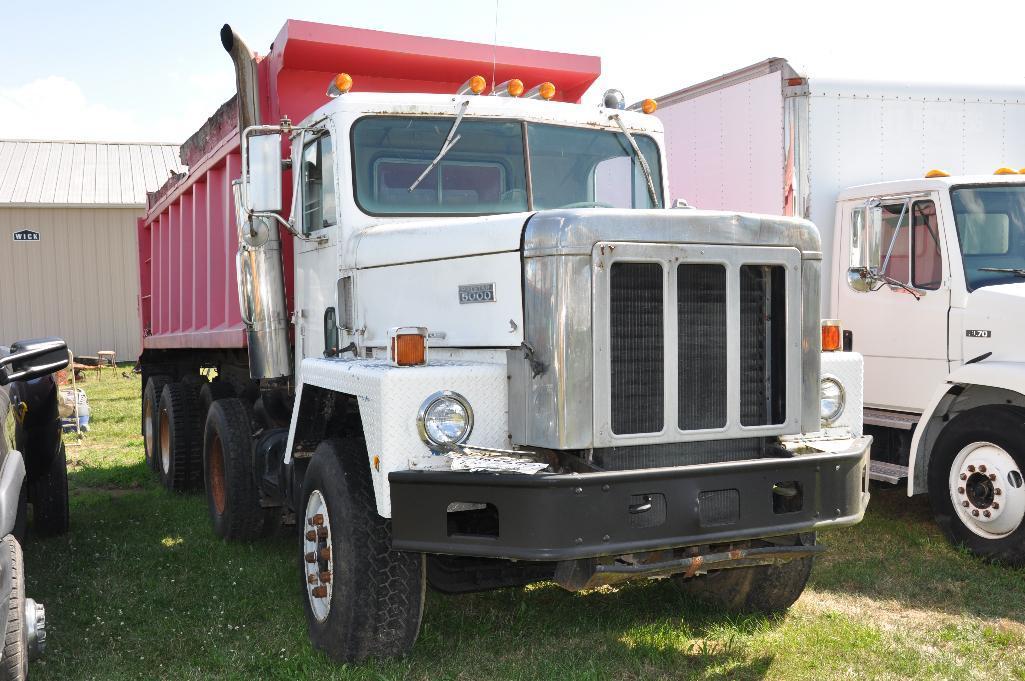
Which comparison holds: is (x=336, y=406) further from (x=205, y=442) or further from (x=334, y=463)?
(x=205, y=442)

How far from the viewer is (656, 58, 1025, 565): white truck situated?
5.84 m

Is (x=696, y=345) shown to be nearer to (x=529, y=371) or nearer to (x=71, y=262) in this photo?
(x=529, y=371)

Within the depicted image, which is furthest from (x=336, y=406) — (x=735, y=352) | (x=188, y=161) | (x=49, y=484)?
(x=188, y=161)

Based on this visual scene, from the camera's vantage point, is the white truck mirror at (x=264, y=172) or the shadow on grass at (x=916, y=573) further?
the shadow on grass at (x=916, y=573)

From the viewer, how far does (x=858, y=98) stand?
6.95 metres

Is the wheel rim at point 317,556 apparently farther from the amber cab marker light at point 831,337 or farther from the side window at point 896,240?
the side window at point 896,240

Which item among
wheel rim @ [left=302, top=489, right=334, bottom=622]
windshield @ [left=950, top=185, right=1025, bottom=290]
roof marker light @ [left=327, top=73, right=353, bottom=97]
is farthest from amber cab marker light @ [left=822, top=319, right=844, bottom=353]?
roof marker light @ [left=327, top=73, right=353, bottom=97]

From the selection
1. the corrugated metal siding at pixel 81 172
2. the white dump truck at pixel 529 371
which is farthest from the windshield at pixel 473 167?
the corrugated metal siding at pixel 81 172

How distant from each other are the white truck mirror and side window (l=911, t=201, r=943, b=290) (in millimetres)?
4034

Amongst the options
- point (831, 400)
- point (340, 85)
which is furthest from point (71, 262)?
point (831, 400)

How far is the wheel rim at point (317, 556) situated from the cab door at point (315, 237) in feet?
3.93

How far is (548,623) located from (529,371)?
156cm

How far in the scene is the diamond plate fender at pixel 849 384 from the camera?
442 cm

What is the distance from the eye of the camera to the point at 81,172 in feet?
76.7
